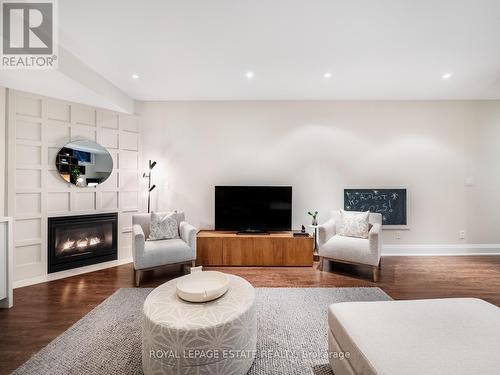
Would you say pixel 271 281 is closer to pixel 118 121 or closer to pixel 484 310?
pixel 484 310

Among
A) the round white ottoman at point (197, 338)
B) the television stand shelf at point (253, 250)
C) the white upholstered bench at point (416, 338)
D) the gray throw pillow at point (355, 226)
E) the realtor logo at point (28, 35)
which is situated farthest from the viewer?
the television stand shelf at point (253, 250)

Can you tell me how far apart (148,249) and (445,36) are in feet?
13.1

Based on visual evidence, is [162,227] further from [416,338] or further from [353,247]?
[416,338]

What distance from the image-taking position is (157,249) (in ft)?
9.30

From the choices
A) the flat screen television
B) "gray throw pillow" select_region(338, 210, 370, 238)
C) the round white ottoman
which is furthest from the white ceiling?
the round white ottoman

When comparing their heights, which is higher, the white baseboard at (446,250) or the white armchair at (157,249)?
the white armchair at (157,249)

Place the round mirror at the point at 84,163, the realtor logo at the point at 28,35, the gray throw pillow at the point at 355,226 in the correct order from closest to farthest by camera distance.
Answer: the realtor logo at the point at 28,35 < the round mirror at the point at 84,163 < the gray throw pillow at the point at 355,226

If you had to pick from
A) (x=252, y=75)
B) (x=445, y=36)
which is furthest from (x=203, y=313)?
(x=445, y=36)

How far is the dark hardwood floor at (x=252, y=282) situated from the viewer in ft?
6.20

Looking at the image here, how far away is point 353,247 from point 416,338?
6.60ft

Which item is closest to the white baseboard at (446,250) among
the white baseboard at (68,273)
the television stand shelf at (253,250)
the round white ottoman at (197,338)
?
the television stand shelf at (253,250)

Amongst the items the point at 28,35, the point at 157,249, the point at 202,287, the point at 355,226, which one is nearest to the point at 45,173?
the point at 28,35

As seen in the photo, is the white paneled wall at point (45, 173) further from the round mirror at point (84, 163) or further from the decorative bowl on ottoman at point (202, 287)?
the decorative bowl on ottoman at point (202, 287)

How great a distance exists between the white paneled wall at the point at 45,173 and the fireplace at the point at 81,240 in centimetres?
8
